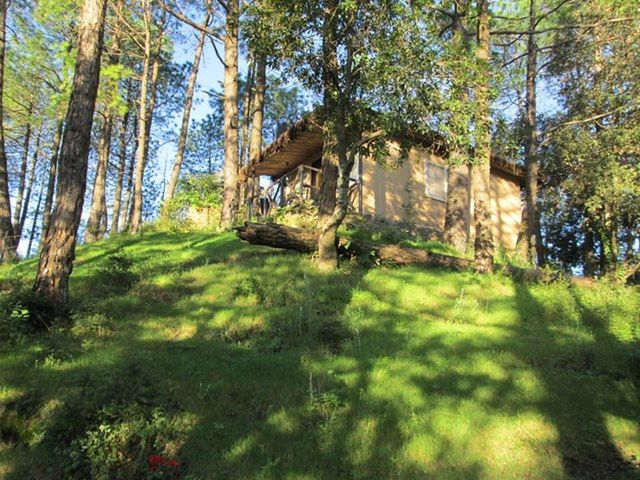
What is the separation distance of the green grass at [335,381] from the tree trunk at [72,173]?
1.77 feet

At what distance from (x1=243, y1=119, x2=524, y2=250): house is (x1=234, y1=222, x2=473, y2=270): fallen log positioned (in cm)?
394

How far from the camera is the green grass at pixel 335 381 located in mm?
4293

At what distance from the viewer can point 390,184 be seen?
54.0 ft

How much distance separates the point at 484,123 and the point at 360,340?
4228 millimetres

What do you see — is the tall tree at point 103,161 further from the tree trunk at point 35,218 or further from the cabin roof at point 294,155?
the tree trunk at point 35,218

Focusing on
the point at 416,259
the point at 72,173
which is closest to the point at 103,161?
the point at 72,173

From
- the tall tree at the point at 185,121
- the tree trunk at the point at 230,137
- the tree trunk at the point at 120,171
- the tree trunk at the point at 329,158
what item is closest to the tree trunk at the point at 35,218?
the tree trunk at the point at 120,171

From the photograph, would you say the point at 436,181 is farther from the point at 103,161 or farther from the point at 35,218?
the point at 35,218

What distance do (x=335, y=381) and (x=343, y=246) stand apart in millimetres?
5043

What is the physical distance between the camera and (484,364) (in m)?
5.87

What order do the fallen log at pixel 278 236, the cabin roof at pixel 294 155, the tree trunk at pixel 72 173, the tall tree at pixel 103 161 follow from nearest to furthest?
the tree trunk at pixel 72 173 → the fallen log at pixel 278 236 → the cabin roof at pixel 294 155 → the tall tree at pixel 103 161

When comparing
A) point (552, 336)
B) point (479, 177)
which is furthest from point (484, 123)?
point (552, 336)

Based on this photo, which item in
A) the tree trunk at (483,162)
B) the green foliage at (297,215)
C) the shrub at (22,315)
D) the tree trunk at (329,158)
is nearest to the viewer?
the shrub at (22,315)

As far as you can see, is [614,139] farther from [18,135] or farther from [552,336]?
[18,135]
